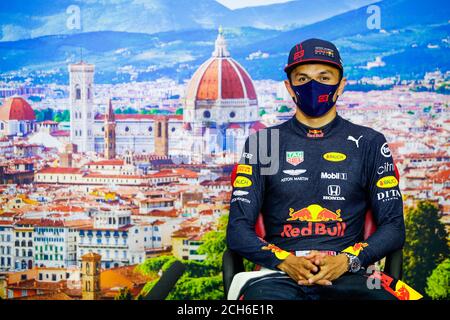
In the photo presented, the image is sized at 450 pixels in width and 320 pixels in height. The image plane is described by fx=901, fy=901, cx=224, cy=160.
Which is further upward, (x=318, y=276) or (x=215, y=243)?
(x=318, y=276)

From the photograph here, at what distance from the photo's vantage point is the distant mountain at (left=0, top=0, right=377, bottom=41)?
17.1 ft

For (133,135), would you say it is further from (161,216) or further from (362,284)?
(362,284)

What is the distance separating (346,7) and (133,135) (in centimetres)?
153

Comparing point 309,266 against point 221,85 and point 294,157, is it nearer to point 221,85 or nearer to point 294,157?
point 294,157

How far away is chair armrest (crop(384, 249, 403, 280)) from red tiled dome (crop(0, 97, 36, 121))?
3085mm

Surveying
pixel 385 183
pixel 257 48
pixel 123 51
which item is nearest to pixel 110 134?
pixel 123 51

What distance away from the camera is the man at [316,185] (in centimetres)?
262

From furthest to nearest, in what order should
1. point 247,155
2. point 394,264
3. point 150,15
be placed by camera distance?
1. point 150,15
2. point 247,155
3. point 394,264

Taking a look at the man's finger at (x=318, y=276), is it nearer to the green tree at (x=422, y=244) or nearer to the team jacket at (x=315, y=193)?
the team jacket at (x=315, y=193)

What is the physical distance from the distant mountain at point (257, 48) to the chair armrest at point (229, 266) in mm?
2681

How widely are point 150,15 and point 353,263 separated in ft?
10.8

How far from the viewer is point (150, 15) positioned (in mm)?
5492

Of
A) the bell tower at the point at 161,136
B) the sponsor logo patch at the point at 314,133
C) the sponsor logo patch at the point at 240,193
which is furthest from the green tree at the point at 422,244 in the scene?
the sponsor logo patch at the point at 240,193
